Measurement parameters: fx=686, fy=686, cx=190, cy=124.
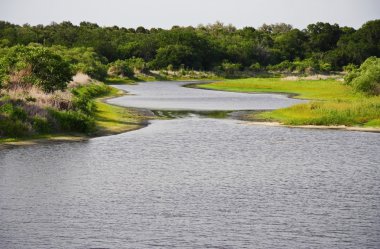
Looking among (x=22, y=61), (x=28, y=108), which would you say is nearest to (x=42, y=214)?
(x=28, y=108)

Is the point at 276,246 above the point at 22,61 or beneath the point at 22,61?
beneath

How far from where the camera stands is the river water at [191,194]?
2764 cm

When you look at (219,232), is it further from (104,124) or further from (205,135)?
(104,124)

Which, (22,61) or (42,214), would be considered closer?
(42,214)

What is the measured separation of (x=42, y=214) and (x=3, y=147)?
2142 cm

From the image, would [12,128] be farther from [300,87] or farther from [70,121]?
[300,87]

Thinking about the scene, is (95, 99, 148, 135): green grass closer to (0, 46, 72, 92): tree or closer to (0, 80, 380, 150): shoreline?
(0, 80, 380, 150): shoreline

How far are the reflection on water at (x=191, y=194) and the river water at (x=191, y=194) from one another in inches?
2.2

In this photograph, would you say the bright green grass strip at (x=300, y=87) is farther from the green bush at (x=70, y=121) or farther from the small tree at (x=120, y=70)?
the green bush at (x=70, y=121)

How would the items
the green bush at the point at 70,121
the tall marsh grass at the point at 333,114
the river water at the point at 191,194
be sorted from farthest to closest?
1. the tall marsh grass at the point at 333,114
2. the green bush at the point at 70,121
3. the river water at the point at 191,194

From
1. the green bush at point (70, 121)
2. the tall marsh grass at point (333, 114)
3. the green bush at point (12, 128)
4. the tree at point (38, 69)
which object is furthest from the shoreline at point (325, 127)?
the green bush at point (12, 128)

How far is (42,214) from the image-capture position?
30.9 m

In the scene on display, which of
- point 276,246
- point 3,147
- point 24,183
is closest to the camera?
point 276,246

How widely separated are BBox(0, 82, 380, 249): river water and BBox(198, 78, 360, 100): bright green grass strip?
54.2 meters
